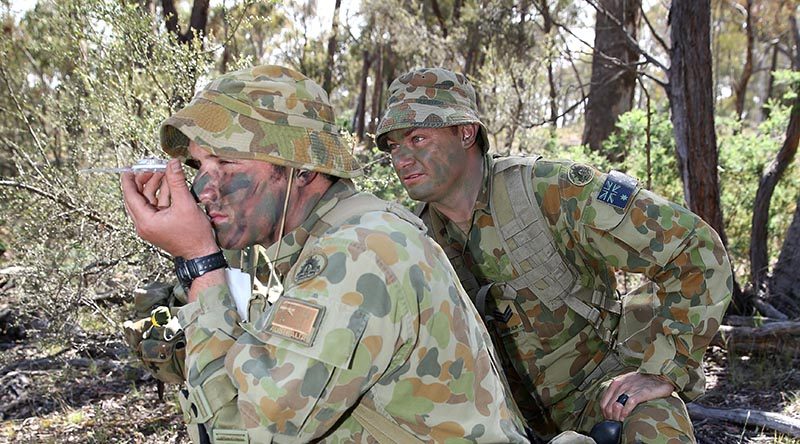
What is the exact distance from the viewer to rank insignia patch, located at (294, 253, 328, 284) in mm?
1522

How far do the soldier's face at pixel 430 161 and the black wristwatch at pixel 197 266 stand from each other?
1204 mm

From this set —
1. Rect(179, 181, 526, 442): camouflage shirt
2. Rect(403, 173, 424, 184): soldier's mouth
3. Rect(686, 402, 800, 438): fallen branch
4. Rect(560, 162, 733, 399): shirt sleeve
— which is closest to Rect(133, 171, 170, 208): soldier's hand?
Rect(179, 181, 526, 442): camouflage shirt

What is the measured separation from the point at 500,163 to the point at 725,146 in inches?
222

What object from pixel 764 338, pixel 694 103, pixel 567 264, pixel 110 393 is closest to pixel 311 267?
pixel 567 264

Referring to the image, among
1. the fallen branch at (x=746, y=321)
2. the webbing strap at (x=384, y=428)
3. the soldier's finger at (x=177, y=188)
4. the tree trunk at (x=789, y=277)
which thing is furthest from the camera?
the tree trunk at (x=789, y=277)

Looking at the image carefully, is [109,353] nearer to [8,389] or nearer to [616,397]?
[8,389]

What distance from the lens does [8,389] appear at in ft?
15.6

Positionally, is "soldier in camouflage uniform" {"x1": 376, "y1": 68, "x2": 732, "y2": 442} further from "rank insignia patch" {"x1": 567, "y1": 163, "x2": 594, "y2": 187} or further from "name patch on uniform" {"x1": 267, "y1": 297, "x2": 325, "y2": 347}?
"name patch on uniform" {"x1": 267, "y1": 297, "x2": 325, "y2": 347}

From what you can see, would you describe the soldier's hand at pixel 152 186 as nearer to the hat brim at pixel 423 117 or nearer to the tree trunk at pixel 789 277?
the hat brim at pixel 423 117

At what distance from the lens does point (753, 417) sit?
3723 mm

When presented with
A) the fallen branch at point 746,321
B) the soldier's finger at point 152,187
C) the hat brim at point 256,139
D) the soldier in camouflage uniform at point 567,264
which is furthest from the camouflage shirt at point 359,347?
the fallen branch at point 746,321

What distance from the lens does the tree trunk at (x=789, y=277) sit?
18.0 feet

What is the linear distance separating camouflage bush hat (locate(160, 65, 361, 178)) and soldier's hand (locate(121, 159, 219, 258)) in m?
0.12

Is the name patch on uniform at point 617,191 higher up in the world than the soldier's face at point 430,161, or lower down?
lower down
